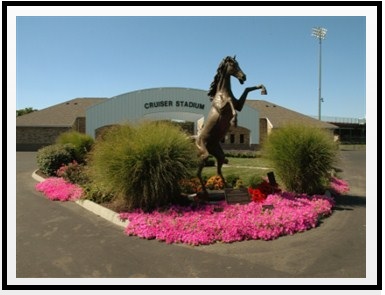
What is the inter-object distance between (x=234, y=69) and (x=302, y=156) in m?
3.18

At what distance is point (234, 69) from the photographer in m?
7.91

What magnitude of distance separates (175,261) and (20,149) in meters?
33.2

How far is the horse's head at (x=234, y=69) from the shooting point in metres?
7.80

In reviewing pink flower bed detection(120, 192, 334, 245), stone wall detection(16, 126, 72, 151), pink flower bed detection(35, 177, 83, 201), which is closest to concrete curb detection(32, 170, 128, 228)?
pink flower bed detection(120, 192, 334, 245)

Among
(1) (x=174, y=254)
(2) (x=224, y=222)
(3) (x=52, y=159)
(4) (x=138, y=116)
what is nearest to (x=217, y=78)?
(2) (x=224, y=222)

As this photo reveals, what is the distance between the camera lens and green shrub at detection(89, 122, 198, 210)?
7.04 meters

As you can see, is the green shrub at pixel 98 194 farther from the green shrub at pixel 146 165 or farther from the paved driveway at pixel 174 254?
the paved driveway at pixel 174 254

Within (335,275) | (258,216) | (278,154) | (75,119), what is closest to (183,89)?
(75,119)

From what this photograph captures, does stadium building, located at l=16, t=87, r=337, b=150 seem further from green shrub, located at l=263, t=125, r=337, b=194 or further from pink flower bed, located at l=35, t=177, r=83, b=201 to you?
green shrub, located at l=263, t=125, r=337, b=194

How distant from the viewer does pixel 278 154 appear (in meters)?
9.31

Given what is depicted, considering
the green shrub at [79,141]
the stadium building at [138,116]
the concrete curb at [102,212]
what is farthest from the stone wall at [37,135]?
the concrete curb at [102,212]

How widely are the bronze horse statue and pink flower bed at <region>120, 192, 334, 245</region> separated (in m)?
1.33

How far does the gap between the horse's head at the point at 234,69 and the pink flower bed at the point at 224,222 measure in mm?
3022

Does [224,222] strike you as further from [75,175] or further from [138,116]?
[138,116]
